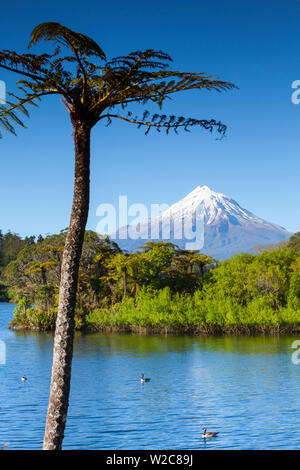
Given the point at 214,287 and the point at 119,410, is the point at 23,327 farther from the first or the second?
the point at 119,410

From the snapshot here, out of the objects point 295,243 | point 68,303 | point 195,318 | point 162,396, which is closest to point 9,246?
point 295,243

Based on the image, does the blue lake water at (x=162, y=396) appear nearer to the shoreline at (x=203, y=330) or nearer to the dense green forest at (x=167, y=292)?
the shoreline at (x=203, y=330)

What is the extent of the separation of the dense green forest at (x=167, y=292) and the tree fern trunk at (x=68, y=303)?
43.1 meters

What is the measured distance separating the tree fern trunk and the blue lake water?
10.1 m

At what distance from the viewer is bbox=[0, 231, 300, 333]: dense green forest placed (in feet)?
169

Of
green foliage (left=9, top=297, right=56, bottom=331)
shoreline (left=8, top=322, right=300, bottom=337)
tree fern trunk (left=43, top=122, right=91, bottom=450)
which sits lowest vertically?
shoreline (left=8, top=322, right=300, bottom=337)

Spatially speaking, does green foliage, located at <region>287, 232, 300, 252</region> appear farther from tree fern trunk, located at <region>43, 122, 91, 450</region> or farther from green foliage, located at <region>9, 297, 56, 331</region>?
tree fern trunk, located at <region>43, 122, 91, 450</region>

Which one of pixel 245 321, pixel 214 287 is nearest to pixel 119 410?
pixel 245 321

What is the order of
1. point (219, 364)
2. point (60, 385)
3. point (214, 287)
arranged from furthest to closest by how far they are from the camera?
point (214, 287), point (219, 364), point (60, 385)

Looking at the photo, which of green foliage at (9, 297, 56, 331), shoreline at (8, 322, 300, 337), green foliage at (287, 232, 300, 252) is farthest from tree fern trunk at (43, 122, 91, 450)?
green foliage at (287, 232, 300, 252)

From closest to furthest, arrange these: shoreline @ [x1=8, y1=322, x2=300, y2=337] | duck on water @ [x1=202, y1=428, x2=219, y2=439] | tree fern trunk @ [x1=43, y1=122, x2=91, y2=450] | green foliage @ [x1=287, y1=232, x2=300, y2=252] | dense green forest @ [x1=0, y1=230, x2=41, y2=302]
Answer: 1. tree fern trunk @ [x1=43, y1=122, x2=91, y2=450]
2. duck on water @ [x1=202, y1=428, x2=219, y2=439]
3. shoreline @ [x1=8, y1=322, x2=300, y2=337]
4. green foliage @ [x1=287, y1=232, x2=300, y2=252]
5. dense green forest @ [x1=0, y1=230, x2=41, y2=302]

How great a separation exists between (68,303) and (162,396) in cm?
1838

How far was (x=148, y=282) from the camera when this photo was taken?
57.8 metres

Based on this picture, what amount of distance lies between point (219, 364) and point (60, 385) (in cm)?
2664
